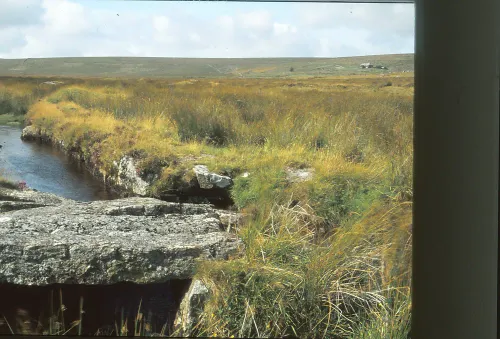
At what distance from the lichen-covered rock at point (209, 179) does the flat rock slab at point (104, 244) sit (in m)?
0.14

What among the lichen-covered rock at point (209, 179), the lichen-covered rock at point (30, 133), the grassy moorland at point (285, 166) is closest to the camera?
the grassy moorland at point (285, 166)

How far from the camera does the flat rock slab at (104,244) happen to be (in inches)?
147

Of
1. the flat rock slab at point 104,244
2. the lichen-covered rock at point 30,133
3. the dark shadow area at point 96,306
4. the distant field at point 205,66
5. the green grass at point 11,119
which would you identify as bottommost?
the dark shadow area at point 96,306

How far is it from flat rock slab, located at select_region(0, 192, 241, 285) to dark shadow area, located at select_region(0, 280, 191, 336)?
0.05 m

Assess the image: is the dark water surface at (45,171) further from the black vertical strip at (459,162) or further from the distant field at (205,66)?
the black vertical strip at (459,162)

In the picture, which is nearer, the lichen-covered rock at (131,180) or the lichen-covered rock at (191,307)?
the lichen-covered rock at (191,307)

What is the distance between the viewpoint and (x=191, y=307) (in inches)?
145

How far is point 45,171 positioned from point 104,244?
58 cm

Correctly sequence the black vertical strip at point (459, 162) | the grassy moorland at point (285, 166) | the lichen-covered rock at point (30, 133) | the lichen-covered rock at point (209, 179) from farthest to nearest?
1. the lichen-covered rock at point (30, 133)
2. the lichen-covered rock at point (209, 179)
3. the grassy moorland at point (285, 166)
4. the black vertical strip at point (459, 162)

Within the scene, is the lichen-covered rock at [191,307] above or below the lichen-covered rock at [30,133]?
below

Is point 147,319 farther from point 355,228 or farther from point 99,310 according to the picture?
point 355,228

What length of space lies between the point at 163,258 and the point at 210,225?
1.08ft

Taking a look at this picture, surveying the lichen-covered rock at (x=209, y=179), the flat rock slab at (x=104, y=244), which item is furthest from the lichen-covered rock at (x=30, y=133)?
the lichen-covered rock at (x=209, y=179)

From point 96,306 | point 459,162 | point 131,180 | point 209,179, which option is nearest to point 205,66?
point 209,179
